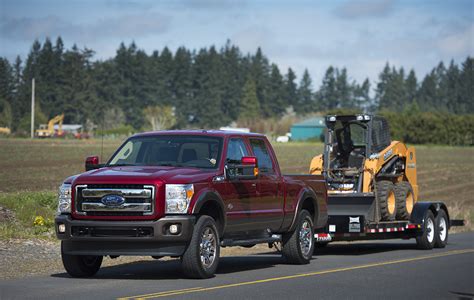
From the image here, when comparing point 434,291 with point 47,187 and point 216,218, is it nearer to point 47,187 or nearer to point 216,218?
point 216,218

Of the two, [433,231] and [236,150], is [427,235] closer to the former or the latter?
[433,231]

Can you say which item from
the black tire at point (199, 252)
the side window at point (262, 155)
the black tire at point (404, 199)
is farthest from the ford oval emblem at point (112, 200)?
the black tire at point (404, 199)

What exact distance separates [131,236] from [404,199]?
10787 millimetres

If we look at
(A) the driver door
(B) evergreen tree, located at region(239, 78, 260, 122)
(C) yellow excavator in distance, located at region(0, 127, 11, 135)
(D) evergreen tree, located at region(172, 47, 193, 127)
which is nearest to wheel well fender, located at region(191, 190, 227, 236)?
(A) the driver door

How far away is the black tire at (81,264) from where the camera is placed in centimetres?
1444

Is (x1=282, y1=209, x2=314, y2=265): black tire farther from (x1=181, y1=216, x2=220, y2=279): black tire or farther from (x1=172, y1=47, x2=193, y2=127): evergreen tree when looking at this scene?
(x1=172, y1=47, x2=193, y2=127): evergreen tree

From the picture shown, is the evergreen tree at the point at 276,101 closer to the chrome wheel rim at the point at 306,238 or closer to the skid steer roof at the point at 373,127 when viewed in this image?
the skid steer roof at the point at 373,127

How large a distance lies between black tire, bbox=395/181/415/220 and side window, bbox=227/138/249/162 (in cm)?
759

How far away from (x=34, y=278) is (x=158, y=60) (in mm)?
165928

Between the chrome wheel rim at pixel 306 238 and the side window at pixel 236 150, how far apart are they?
2.07m

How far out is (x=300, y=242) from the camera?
17.3 metres

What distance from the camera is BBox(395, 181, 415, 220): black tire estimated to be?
75.4ft

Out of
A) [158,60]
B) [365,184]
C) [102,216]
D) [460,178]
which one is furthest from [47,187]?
[158,60]

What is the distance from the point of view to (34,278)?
561 inches
